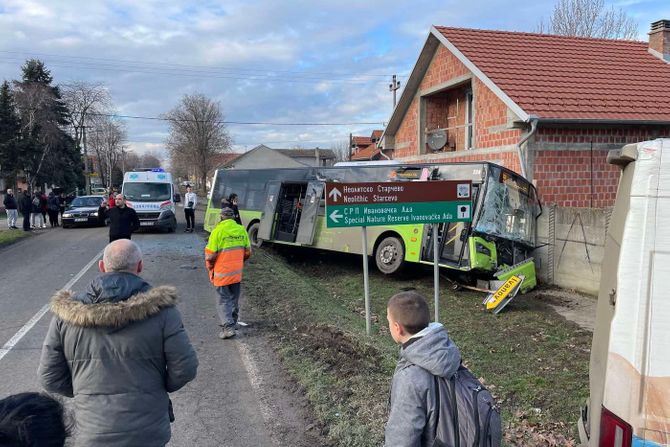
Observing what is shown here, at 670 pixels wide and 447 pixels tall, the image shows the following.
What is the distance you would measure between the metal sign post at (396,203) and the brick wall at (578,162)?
22.3 ft

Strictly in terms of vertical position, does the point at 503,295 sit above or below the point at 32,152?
below

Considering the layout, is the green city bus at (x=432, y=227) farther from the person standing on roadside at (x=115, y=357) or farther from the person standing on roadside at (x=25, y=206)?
the person standing on roadside at (x=25, y=206)

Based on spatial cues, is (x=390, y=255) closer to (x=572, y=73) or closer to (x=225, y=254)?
(x=225, y=254)

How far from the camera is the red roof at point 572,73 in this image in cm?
1284

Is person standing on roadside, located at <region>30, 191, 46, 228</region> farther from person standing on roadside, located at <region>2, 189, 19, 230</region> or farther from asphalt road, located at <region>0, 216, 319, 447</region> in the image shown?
asphalt road, located at <region>0, 216, 319, 447</region>

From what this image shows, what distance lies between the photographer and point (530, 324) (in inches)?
324

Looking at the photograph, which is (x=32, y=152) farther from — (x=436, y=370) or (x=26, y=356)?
(x=436, y=370)

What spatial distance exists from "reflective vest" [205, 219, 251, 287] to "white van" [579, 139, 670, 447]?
515 centimetres

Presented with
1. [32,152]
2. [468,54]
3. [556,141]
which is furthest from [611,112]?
[32,152]

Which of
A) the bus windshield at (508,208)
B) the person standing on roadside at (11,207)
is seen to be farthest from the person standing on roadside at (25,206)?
the bus windshield at (508,208)

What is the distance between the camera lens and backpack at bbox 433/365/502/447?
2074mm

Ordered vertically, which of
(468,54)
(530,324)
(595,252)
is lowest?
(530,324)

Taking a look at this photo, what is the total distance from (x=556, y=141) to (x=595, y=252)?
354cm

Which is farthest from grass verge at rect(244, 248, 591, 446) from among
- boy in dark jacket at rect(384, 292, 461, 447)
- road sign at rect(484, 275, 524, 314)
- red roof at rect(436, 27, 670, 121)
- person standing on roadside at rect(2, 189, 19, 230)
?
person standing on roadside at rect(2, 189, 19, 230)
